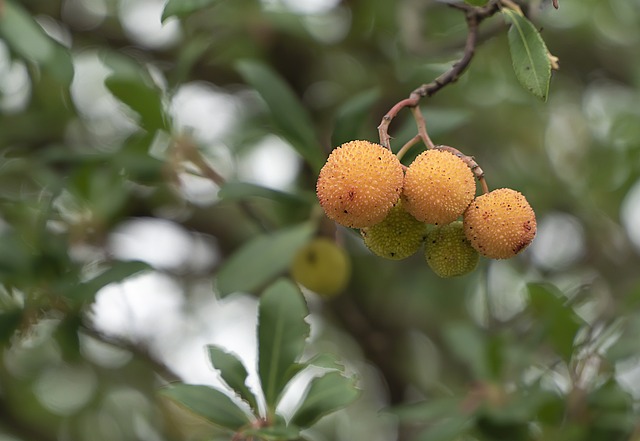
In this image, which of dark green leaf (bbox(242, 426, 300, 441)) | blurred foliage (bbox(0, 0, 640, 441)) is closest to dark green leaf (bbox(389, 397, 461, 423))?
blurred foliage (bbox(0, 0, 640, 441))

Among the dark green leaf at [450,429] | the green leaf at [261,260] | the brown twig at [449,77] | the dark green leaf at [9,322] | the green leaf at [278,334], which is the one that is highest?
the brown twig at [449,77]

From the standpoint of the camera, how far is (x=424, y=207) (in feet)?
3.16

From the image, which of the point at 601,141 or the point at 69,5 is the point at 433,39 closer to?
the point at 601,141

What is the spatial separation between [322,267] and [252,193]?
0.27m

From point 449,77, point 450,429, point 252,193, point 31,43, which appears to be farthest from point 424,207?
point 31,43

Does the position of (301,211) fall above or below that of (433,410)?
above

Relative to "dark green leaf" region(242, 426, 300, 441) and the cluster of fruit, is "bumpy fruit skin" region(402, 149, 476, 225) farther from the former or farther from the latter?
"dark green leaf" region(242, 426, 300, 441)

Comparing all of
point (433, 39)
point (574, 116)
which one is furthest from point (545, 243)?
point (433, 39)

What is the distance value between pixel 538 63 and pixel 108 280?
0.85 m

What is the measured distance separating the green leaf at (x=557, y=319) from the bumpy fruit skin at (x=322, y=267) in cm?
35

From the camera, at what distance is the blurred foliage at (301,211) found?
1.54 metres

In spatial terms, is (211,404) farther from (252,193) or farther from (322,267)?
(322,267)

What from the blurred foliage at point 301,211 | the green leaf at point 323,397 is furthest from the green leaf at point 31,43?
the green leaf at point 323,397

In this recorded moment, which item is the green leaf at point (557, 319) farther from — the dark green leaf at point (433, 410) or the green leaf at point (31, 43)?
the green leaf at point (31, 43)
